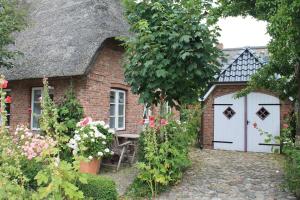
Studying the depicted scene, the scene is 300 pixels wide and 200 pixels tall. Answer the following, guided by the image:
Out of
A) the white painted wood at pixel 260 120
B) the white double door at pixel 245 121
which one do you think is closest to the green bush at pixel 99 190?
the white double door at pixel 245 121

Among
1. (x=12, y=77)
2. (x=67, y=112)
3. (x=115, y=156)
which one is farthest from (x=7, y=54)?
(x=115, y=156)

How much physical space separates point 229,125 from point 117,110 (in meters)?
3.94

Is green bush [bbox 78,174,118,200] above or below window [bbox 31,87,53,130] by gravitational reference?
below

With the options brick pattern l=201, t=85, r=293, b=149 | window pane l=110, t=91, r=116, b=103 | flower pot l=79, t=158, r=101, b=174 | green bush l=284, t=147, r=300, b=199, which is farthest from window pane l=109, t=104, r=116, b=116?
green bush l=284, t=147, r=300, b=199

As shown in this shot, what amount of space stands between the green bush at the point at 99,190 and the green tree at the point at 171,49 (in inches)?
85.0

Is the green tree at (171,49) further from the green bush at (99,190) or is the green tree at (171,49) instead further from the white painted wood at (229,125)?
Result: the white painted wood at (229,125)

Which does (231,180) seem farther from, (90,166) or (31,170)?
(31,170)

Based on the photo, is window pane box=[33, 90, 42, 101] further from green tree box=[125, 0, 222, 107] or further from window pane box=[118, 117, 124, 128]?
green tree box=[125, 0, 222, 107]

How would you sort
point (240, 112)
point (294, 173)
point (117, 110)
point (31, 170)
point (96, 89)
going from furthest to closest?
point (240, 112), point (117, 110), point (96, 89), point (31, 170), point (294, 173)

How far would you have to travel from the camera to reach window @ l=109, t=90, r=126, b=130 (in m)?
11.8

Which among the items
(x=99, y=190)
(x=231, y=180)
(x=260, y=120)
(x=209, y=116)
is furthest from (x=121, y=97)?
(x=99, y=190)

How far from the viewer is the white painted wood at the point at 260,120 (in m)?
11.6

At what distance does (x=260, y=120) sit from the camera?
11.8 m

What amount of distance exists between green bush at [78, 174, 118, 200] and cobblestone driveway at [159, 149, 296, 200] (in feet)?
3.63
